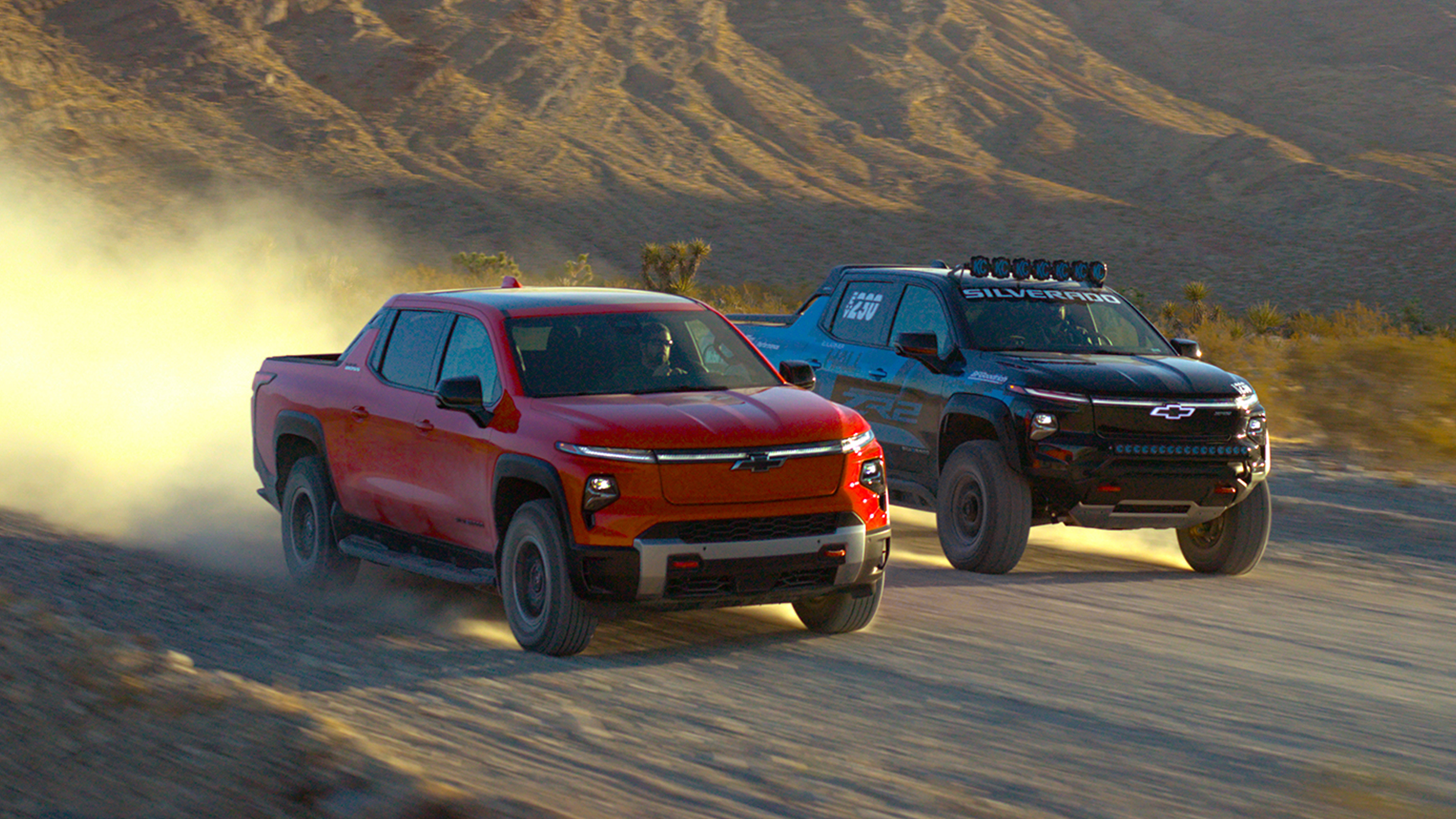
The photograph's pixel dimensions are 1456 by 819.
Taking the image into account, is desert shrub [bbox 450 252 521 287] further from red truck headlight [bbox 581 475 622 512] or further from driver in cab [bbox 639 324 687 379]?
red truck headlight [bbox 581 475 622 512]

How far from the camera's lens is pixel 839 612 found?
7.90m

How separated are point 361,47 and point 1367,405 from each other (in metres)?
57.3

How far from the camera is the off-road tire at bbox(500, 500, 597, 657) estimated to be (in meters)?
7.14

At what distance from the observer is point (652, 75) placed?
69312 mm

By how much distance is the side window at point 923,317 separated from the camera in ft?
34.6

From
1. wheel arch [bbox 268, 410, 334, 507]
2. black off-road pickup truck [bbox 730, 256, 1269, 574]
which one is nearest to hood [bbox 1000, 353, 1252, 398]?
black off-road pickup truck [bbox 730, 256, 1269, 574]

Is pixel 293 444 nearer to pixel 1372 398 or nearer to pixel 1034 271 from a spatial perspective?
pixel 1034 271

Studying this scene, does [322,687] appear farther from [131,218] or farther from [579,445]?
[131,218]

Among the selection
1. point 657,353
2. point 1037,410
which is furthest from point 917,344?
point 657,353

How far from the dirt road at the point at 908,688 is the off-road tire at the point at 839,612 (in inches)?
3.7

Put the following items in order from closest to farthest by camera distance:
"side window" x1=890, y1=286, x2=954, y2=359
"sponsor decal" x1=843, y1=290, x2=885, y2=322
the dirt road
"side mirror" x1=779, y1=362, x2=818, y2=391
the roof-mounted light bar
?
the dirt road
"side mirror" x1=779, y1=362, x2=818, y2=391
"side window" x1=890, y1=286, x2=954, y2=359
the roof-mounted light bar
"sponsor decal" x1=843, y1=290, x2=885, y2=322

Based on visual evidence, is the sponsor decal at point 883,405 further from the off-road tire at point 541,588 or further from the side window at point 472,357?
the off-road tire at point 541,588

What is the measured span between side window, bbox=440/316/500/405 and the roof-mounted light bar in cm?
381

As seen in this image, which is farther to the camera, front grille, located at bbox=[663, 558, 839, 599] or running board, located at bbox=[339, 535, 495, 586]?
running board, located at bbox=[339, 535, 495, 586]
